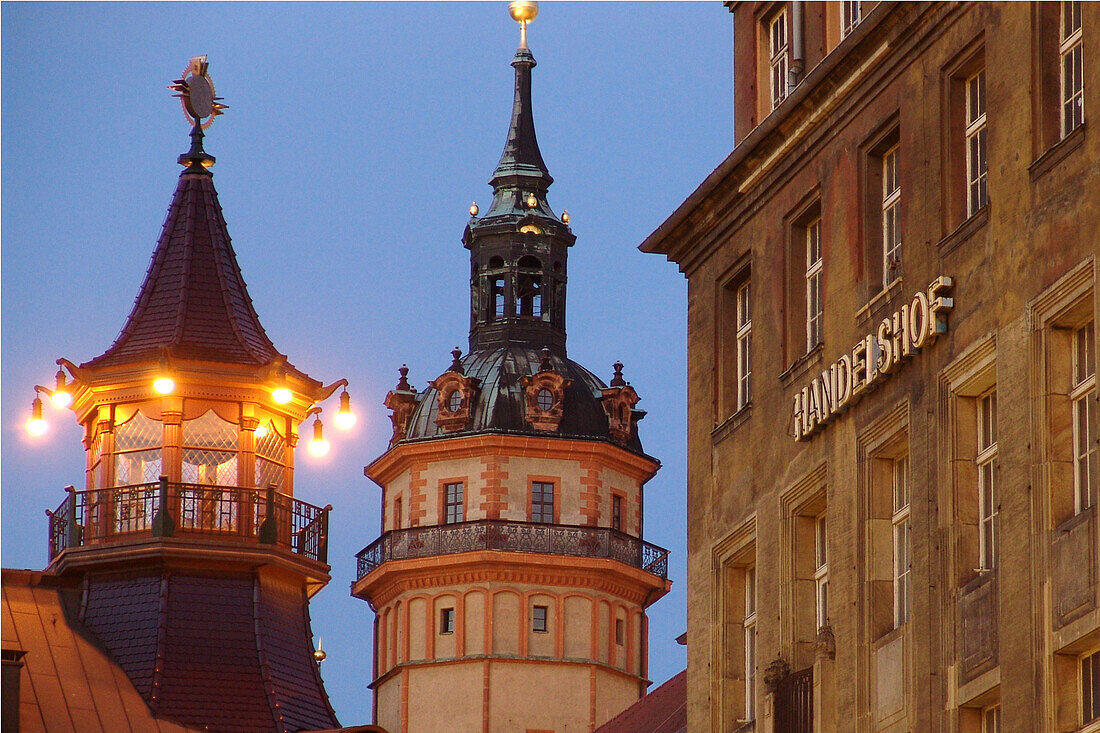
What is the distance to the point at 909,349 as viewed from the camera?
146ft

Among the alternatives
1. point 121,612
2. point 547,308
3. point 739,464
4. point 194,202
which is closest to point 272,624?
point 121,612

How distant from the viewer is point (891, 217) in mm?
46688

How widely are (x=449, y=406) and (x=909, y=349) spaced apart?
251 ft

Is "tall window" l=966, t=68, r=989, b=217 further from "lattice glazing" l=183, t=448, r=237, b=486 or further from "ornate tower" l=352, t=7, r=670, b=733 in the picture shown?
"ornate tower" l=352, t=7, r=670, b=733

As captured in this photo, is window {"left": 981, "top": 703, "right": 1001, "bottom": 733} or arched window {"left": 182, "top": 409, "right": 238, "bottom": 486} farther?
arched window {"left": 182, "top": 409, "right": 238, "bottom": 486}

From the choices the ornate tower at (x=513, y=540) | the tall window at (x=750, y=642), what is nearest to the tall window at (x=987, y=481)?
the tall window at (x=750, y=642)

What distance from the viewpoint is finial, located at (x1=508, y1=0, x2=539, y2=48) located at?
456 ft

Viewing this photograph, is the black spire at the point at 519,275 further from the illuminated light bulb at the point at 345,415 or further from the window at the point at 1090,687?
the window at the point at 1090,687

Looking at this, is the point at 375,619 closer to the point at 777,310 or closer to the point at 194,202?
the point at 194,202

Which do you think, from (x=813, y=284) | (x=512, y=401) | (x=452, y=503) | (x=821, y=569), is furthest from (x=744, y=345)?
(x=512, y=401)

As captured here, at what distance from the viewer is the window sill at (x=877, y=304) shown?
4562 cm

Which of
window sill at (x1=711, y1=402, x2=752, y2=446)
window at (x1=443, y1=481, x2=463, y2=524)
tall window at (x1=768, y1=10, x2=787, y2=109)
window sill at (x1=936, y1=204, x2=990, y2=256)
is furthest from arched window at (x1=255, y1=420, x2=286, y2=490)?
window at (x1=443, y1=481, x2=463, y2=524)

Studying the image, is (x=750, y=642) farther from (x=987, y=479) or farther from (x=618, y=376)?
(x=618, y=376)

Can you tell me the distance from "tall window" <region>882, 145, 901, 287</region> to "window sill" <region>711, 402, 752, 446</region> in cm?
554
